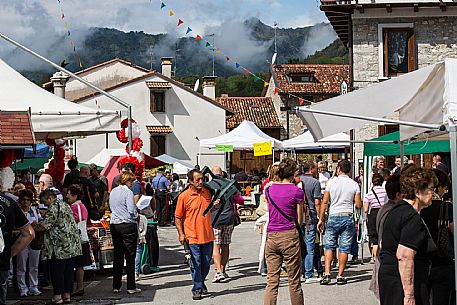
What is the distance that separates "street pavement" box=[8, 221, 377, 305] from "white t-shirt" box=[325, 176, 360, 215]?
117cm

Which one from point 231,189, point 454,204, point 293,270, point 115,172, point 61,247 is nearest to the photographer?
point 454,204

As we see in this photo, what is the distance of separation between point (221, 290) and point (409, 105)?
4.63m

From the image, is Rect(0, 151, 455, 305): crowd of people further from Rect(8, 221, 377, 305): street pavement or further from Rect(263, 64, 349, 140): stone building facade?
Rect(263, 64, 349, 140): stone building facade

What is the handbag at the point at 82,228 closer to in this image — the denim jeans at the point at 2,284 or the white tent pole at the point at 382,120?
the denim jeans at the point at 2,284

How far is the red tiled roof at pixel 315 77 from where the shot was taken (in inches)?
2282

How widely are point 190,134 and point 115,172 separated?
2977 centimetres

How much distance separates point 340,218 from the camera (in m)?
11.8

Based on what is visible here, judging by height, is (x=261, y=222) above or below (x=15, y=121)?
below

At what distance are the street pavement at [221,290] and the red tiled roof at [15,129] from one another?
2885 mm

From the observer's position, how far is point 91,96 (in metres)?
46.2

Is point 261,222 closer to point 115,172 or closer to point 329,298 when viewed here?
point 329,298

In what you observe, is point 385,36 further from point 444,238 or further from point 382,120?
point 444,238

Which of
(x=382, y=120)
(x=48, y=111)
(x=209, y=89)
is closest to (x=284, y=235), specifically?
(x=382, y=120)

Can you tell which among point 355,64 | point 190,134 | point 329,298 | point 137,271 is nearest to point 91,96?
point 190,134
